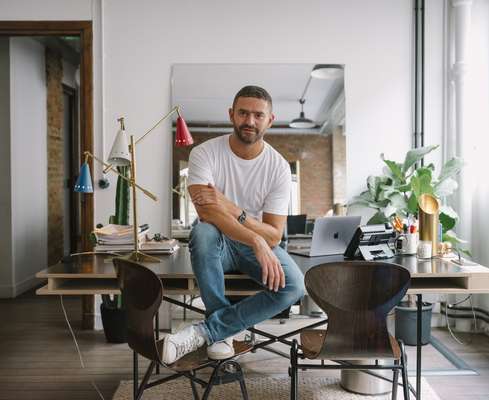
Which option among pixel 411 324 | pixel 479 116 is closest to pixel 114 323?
pixel 411 324

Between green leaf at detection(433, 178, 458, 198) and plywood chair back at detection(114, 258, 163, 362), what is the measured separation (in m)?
2.40

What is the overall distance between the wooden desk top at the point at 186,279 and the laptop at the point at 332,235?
0.68 ft

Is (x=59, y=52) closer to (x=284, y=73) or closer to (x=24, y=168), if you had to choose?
(x=24, y=168)

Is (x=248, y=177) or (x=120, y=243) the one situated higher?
(x=248, y=177)

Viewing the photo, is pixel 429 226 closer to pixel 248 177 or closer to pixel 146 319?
pixel 248 177

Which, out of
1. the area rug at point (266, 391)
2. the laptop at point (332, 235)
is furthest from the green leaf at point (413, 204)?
the area rug at point (266, 391)

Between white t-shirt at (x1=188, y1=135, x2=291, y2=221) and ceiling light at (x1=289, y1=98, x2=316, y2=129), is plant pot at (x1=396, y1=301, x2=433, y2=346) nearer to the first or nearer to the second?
ceiling light at (x1=289, y1=98, x2=316, y2=129)

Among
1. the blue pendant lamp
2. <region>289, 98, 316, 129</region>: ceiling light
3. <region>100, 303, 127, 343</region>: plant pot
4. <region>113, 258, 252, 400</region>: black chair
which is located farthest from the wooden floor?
<region>289, 98, 316, 129</region>: ceiling light

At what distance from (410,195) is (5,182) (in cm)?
382

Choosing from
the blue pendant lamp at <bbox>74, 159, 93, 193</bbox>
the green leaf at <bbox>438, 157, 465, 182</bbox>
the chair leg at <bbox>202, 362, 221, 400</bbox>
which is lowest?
the chair leg at <bbox>202, 362, 221, 400</bbox>

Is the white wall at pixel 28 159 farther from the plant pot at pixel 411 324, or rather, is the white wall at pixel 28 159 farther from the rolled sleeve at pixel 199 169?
the plant pot at pixel 411 324

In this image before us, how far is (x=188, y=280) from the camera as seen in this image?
251 cm

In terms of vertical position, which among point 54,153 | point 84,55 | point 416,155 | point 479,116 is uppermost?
point 84,55

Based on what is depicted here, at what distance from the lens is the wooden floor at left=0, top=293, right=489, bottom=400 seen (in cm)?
306
